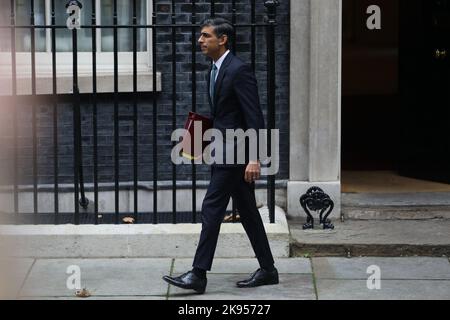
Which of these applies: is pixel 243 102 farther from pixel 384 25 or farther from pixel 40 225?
pixel 384 25

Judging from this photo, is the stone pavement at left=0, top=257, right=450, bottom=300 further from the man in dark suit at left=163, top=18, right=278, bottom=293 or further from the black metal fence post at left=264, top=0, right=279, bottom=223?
the black metal fence post at left=264, top=0, right=279, bottom=223

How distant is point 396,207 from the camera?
8938 millimetres

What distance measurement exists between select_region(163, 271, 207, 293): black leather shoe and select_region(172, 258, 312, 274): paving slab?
2.03 feet

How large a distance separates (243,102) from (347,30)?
23.4m

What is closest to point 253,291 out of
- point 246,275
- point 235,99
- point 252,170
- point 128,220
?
point 246,275

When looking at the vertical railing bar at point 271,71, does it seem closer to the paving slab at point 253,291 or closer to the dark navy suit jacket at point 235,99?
the paving slab at point 253,291

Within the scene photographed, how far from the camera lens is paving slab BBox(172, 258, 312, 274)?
305 inches

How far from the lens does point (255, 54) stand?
8.77 metres

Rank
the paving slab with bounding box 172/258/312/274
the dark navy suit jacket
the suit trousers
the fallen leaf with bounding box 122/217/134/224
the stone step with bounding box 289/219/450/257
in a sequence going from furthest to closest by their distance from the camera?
the fallen leaf with bounding box 122/217/134/224 → the stone step with bounding box 289/219/450/257 → the paving slab with bounding box 172/258/312/274 → the suit trousers → the dark navy suit jacket

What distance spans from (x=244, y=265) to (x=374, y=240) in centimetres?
109

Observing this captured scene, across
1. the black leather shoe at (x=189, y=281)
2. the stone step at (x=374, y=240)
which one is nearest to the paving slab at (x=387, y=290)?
the stone step at (x=374, y=240)

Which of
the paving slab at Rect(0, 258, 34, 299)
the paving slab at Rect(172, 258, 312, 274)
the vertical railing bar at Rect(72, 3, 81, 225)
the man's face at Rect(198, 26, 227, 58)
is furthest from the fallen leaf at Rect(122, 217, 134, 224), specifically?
the paving slab at Rect(0, 258, 34, 299)

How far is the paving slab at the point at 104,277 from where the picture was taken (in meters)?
7.20

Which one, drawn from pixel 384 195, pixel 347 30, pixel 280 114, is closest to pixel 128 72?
pixel 280 114
